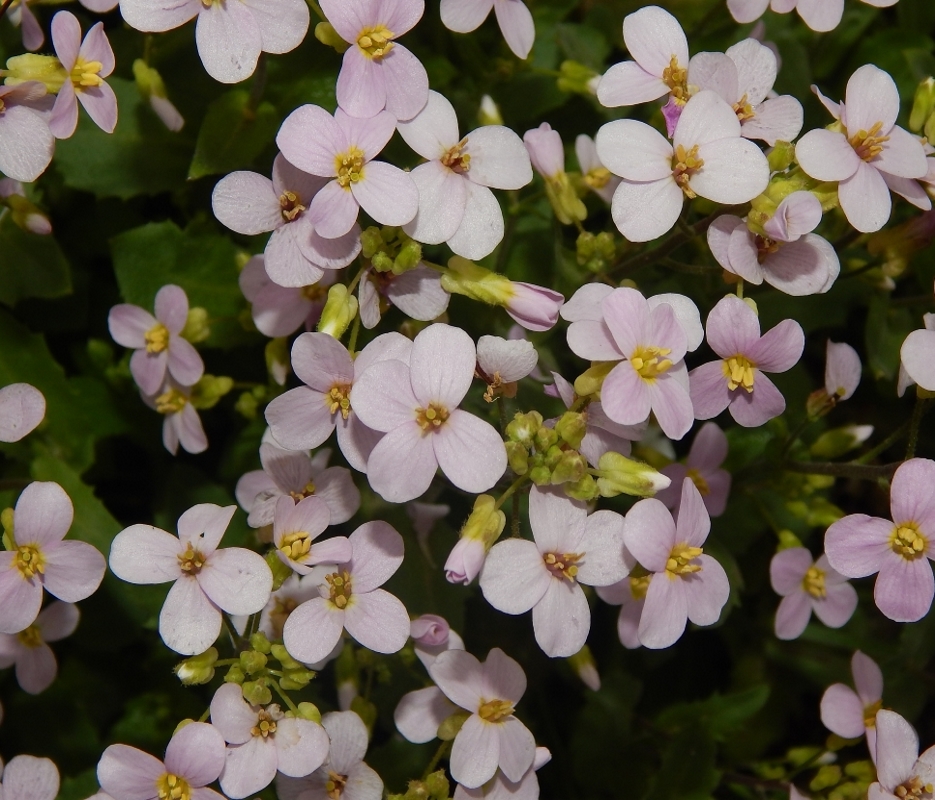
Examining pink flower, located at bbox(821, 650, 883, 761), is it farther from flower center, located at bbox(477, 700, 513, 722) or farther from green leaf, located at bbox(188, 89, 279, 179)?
green leaf, located at bbox(188, 89, 279, 179)

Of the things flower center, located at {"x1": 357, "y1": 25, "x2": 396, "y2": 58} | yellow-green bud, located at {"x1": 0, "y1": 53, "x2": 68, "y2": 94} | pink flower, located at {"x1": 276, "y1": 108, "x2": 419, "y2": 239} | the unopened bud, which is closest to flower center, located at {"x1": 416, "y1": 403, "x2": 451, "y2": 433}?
the unopened bud

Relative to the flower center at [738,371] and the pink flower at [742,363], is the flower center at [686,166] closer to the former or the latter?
the pink flower at [742,363]

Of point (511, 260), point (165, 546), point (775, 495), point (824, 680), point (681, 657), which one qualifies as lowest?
point (681, 657)

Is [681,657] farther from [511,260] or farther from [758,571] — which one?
[511,260]

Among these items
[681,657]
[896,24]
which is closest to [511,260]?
[681,657]

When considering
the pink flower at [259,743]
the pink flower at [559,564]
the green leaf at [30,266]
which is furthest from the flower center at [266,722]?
the green leaf at [30,266]

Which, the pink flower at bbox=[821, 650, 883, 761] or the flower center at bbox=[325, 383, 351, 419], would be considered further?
the pink flower at bbox=[821, 650, 883, 761]

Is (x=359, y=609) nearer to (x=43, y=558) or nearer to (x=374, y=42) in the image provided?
(x=43, y=558)
